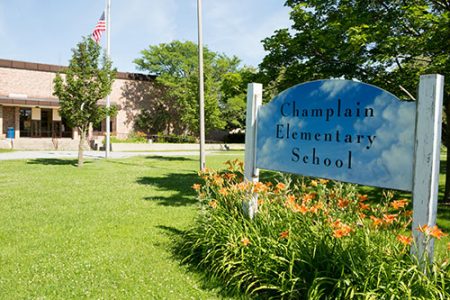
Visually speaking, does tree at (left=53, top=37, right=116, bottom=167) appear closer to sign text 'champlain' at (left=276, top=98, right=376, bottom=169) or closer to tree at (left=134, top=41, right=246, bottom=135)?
sign text 'champlain' at (left=276, top=98, right=376, bottom=169)

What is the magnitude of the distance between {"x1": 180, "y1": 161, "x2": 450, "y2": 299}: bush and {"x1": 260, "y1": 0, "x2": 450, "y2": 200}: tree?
3943 millimetres

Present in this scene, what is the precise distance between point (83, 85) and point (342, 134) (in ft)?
49.3

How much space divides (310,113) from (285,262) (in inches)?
64.9

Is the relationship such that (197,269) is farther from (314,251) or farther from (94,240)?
(94,240)

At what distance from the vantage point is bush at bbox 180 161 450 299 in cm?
314

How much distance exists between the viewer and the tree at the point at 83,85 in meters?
16.4

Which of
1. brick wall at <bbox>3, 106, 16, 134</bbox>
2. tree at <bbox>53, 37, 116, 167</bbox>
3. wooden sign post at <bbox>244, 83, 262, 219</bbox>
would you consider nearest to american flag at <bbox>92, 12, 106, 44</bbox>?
tree at <bbox>53, 37, 116, 167</bbox>

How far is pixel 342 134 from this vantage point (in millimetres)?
3844

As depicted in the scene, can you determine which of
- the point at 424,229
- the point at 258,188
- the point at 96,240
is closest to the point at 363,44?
the point at 258,188

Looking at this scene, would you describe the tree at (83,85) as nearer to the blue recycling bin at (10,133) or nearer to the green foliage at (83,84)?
the green foliage at (83,84)

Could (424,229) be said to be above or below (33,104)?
below

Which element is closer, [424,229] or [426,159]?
[424,229]

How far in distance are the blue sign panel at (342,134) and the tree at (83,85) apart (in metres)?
13.7

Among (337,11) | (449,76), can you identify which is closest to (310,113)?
(449,76)
